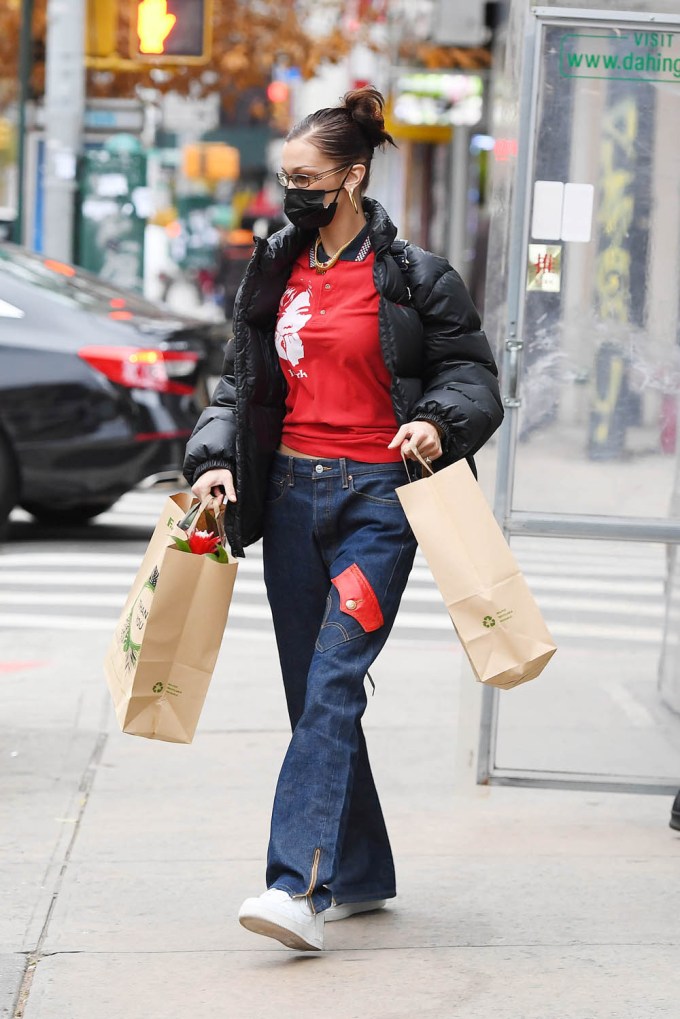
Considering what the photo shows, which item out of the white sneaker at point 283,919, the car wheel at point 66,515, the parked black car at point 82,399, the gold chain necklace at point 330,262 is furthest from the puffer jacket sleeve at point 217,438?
the car wheel at point 66,515

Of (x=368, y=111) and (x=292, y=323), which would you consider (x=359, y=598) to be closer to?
(x=292, y=323)

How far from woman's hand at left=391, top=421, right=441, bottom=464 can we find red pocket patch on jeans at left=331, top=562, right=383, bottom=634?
11.6 inches

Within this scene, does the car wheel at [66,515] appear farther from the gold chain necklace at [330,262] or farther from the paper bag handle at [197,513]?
the gold chain necklace at [330,262]

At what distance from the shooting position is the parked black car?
943 centimetres

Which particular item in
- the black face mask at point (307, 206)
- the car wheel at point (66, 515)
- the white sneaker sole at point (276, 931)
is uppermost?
the black face mask at point (307, 206)

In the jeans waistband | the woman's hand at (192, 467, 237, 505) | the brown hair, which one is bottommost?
the woman's hand at (192, 467, 237, 505)

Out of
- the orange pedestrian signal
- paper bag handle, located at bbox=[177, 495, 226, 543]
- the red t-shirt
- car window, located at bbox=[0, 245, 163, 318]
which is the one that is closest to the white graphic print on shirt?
the red t-shirt

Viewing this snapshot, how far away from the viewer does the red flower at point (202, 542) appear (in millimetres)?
4008

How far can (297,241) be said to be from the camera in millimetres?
4000

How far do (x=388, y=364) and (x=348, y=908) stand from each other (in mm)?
1343

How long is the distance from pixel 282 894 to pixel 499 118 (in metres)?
2.56

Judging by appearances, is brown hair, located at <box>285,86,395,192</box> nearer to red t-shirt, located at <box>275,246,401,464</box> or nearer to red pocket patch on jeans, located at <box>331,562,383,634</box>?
red t-shirt, located at <box>275,246,401,464</box>

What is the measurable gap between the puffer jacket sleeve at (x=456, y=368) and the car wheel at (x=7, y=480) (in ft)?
19.0

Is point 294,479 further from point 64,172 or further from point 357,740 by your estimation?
point 64,172
